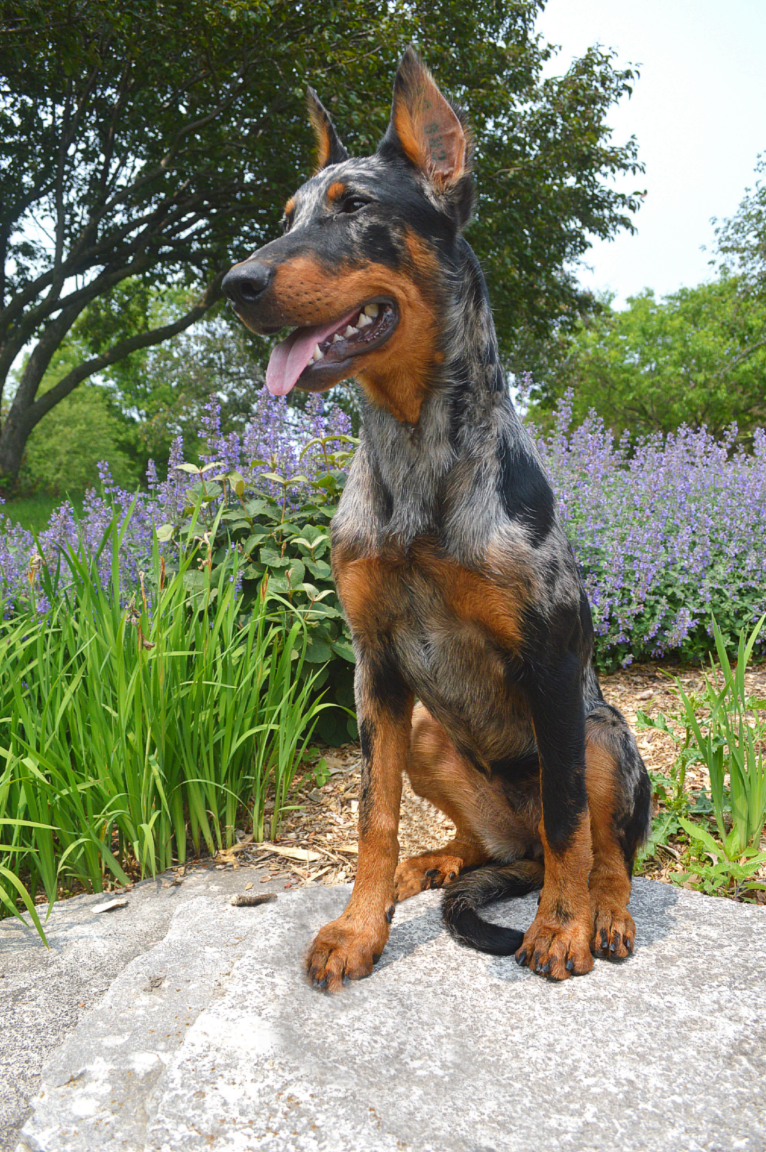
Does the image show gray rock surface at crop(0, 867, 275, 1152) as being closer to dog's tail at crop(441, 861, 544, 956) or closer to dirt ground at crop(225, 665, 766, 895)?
dirt ground at crop(225, 665, 766, 895)

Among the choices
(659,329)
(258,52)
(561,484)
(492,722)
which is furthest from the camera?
(659,329)

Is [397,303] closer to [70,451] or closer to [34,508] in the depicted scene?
[34,508]

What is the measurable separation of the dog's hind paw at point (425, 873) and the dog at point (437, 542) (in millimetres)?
246

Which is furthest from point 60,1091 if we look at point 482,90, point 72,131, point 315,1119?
point 72,131

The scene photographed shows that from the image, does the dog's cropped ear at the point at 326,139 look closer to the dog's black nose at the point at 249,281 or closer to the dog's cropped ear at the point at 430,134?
the dog's cropped ear at the point at 430,134

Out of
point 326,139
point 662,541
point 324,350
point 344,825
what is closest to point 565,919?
point 324,350

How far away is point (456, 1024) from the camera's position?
1925 mm

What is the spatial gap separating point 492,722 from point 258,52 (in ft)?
40.4

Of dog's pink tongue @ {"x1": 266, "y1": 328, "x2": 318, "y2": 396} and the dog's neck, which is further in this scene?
the dog's neck

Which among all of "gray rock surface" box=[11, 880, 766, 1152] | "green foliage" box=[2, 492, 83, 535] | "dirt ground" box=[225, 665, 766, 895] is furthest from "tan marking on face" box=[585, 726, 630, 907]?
"green foliage" box=[2, 492, 83, 535]

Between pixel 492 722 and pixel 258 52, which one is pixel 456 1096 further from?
pixel 258 52

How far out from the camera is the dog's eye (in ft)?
6.97

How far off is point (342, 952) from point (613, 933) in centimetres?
75

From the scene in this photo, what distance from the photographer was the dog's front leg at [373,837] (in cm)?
211
